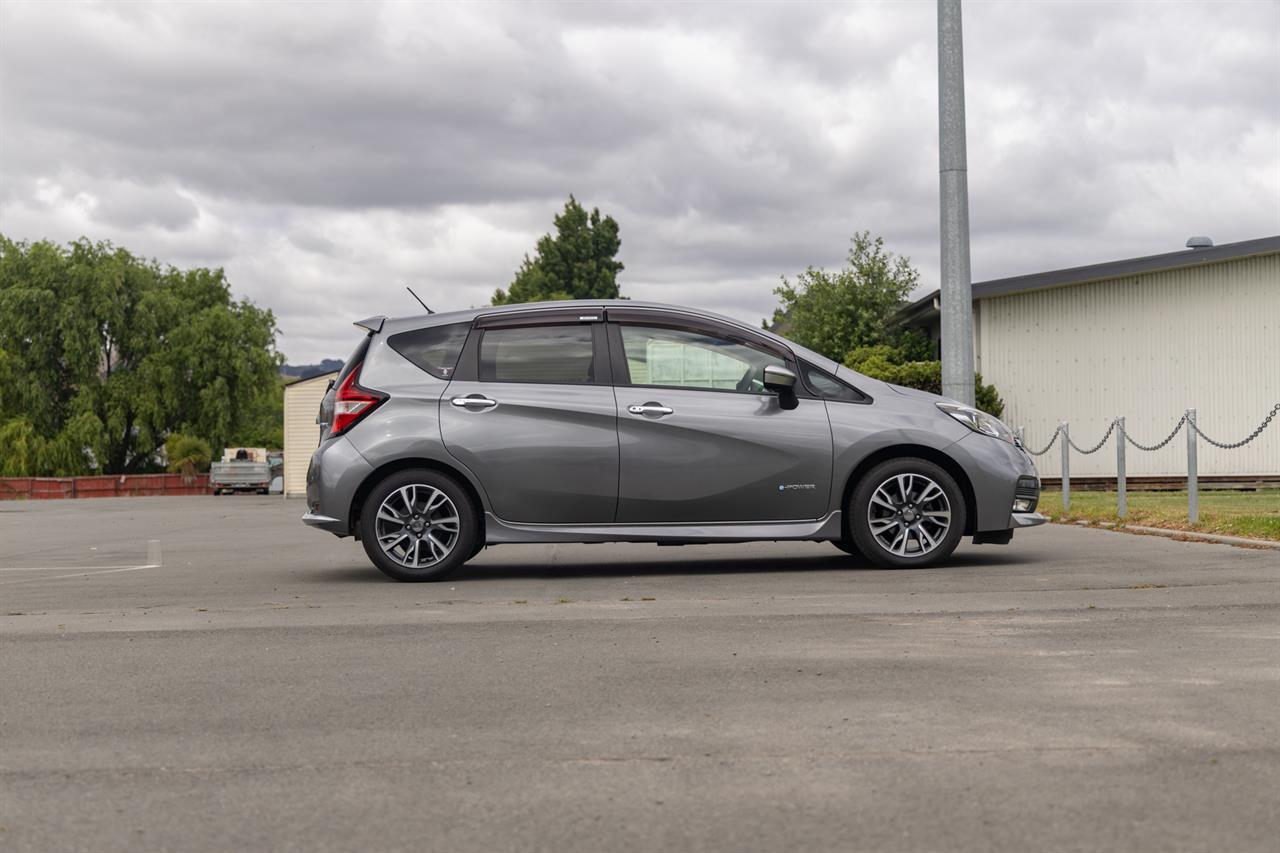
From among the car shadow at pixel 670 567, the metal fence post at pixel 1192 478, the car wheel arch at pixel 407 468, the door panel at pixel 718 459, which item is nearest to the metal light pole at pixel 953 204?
the metal fence post at pixel 1192 478

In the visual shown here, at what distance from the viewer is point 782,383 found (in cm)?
972

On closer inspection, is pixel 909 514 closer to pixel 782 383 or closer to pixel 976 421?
pixel 976 421

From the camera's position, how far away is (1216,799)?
372 centimetres

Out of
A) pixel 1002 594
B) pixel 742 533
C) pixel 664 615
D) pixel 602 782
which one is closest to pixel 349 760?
pixel 602 782

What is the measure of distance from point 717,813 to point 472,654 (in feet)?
9.04

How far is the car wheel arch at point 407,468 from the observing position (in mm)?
9742

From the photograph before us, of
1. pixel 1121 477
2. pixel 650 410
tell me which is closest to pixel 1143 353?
pixel 1121 477

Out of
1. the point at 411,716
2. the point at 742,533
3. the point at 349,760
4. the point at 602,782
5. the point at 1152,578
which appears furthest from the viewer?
the point at 742,533

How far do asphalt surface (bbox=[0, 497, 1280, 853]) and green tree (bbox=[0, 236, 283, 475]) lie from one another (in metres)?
63.8

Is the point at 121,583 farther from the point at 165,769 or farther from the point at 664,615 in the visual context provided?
the point at 165,769

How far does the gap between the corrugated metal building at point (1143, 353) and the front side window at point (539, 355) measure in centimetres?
1721

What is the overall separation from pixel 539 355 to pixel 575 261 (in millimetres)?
81679

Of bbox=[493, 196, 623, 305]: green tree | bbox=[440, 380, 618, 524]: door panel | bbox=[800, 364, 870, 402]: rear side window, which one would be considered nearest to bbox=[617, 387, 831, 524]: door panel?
bbox=[440, 380, 618, 524]: door panel

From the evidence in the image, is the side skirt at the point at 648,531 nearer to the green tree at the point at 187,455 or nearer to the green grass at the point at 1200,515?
the green grass at the point at 1200,515
